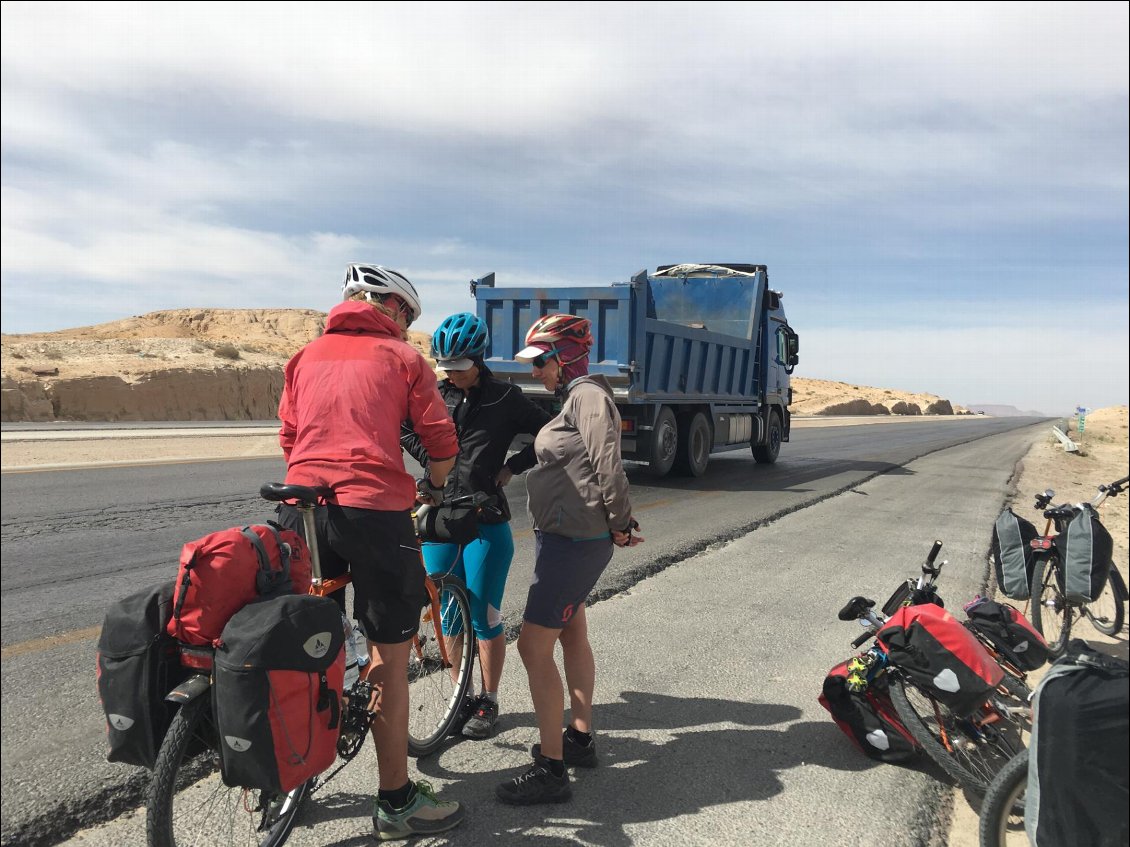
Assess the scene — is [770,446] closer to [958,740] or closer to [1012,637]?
[1012,637]

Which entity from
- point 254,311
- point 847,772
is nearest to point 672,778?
point 847,772

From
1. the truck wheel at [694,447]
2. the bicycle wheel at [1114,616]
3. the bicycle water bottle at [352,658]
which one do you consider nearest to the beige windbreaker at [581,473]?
the bicycle water bottle at [352,658]

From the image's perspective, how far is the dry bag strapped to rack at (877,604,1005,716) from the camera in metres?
3.06

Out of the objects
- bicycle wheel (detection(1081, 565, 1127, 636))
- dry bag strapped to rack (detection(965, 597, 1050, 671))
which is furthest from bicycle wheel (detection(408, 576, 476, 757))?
bicycle wheel (detection(1081, 565, 1127, 636))

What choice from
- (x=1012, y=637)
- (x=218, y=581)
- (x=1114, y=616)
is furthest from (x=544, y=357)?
(x=1114, y=616)

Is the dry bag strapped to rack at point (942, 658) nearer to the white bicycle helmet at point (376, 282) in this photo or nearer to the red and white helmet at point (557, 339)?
the red and white helmet at point (557, 339)

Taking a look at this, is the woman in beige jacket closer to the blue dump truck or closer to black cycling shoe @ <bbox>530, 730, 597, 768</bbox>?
black cycling shoe @ <bbox>530, 730, 597, 768</bbox>

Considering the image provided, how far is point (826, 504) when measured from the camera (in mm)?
10562

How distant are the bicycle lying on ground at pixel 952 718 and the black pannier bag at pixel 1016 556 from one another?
1677mm

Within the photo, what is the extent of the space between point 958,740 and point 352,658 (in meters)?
2.49

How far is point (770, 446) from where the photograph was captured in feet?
53.4

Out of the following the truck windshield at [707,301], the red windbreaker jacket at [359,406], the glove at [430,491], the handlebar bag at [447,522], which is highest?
the truck windshield at [707,301]

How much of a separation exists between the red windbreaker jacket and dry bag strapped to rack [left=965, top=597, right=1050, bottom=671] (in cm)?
302

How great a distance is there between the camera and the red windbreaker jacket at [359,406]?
8.07 ft
